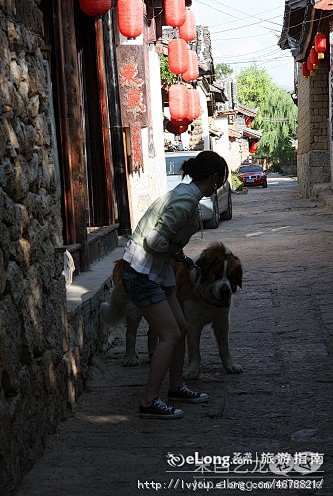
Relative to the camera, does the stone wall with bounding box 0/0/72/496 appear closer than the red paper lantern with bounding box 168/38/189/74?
Answer: Yes

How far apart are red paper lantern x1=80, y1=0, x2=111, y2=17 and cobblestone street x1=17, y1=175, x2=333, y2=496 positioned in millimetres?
3357

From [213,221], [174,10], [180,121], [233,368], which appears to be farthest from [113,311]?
[180,121]

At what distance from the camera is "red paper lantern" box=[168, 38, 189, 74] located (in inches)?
749

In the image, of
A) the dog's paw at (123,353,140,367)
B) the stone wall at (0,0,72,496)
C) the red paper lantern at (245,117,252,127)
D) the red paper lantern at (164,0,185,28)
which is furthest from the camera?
the red paper lantern at (245,117,252,127)

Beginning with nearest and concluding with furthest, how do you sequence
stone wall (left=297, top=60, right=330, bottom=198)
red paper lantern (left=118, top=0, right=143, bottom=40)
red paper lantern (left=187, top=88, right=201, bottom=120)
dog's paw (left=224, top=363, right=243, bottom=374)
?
dog's paw (left=224, top=363, right=243, bottom=374)
red paper lantern (left=118, top=0, right=143, bottom=40)
red paper lantern (left=187, top=88, right=201, bottom=120)
stone wall (left=297, top=60, right=330, bottom=198)

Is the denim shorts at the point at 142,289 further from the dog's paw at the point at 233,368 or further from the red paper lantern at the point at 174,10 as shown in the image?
the red paper lantern at the point at 174,10

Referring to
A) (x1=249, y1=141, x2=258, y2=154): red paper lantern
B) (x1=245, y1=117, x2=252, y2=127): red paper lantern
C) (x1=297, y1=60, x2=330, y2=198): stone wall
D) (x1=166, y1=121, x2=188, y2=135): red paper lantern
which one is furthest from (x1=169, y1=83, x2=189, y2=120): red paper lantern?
(x1=249, y1=141, x2=258, y2=154): red paper lantern

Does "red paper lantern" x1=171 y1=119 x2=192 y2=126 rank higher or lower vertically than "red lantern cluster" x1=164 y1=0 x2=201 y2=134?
lower

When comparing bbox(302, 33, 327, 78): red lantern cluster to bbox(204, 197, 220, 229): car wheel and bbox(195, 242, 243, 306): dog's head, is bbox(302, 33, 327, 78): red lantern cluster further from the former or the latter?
bbox(195, 242, 243, 306): dog's head

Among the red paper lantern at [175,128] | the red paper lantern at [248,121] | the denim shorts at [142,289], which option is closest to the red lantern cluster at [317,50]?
the red paper lantern at [175,128]

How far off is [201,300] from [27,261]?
170 centimetres

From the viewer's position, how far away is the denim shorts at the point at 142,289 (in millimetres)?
4742

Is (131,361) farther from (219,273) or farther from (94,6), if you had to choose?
(94,6)

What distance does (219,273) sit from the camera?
530 cm
